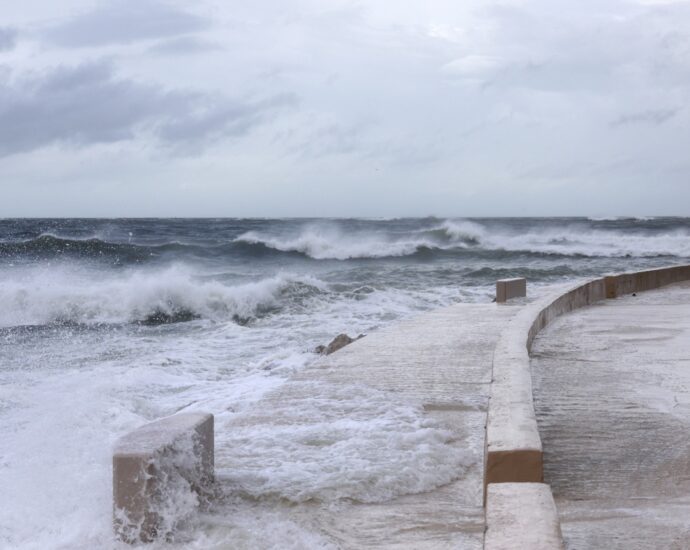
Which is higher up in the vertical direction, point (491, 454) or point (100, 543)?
point (491, 454)

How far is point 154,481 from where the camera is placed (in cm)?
307

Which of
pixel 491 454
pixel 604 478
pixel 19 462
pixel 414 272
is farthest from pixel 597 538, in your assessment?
pixel 414 272

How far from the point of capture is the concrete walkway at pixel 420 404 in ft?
10.5

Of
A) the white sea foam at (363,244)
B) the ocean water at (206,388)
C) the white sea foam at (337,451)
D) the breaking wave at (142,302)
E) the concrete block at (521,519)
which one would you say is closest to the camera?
the concrete block at (521,519)

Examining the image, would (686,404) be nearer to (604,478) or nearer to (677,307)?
(604,478)

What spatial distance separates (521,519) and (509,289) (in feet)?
28.4

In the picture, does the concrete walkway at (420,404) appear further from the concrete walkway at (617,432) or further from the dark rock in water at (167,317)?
the dark rock in water at (167,317)

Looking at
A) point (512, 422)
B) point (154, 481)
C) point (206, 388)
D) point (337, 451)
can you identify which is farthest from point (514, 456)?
point (206, 388)

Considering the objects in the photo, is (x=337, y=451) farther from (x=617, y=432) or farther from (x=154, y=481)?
(x=617, y=432)

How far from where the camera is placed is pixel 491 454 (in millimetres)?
3229

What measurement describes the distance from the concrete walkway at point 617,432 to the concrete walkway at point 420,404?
1.27 feet

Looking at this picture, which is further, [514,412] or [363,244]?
[363,244]

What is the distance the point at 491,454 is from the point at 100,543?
5.08 ft

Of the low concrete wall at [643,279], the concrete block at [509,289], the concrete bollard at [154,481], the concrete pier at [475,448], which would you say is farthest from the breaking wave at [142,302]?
the concrete bollard at [154,481]
